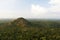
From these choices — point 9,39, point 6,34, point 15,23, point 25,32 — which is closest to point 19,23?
point 15,23

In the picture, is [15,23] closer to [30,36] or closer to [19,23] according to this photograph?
[19,23]

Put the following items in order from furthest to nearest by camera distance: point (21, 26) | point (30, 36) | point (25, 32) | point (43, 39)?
point (21, 26) < point (25, 32) < point (30, 36) < point (43, 39)

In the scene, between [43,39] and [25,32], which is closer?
[43,39]

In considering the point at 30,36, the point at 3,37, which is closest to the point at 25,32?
the point at 30,36

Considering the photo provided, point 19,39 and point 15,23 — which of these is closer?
point 19,39

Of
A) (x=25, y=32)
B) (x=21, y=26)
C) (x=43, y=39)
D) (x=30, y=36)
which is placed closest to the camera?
(x=43, y=39)

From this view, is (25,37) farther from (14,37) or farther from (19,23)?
(19,23)

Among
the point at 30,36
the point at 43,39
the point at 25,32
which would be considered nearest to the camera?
the point at 43,39

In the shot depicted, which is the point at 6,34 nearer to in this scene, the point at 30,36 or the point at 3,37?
the point at 3,37
